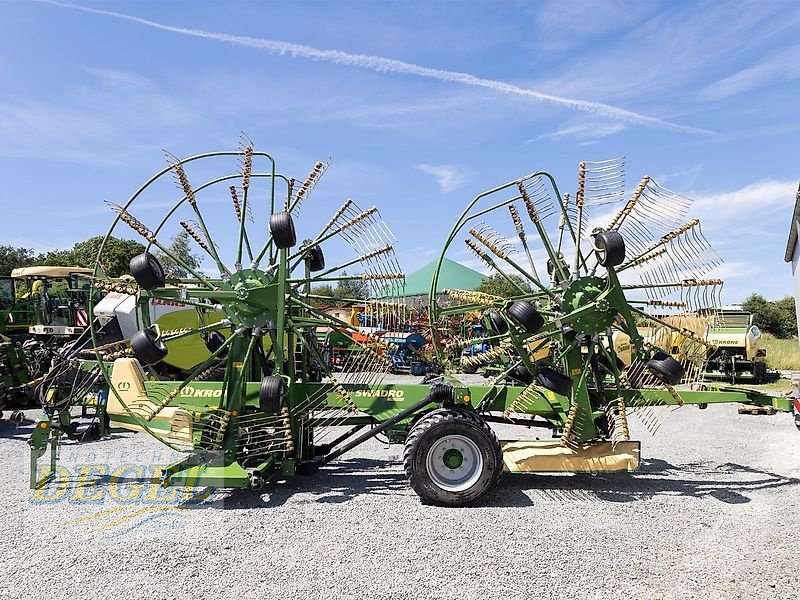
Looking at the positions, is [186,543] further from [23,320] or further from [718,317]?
[23,320]

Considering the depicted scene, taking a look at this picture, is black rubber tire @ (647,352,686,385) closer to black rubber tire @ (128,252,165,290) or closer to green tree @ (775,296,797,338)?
black rubber tire @ (128,252,165,290)

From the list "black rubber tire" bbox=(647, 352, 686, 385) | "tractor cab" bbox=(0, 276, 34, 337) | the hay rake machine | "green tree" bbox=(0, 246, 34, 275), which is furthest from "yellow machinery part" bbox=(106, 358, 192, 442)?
"green tree" bbox=(0, 246, 34, 275)

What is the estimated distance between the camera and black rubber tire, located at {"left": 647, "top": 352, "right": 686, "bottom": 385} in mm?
7164

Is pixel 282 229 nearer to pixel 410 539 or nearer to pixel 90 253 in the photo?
pixel 410 539

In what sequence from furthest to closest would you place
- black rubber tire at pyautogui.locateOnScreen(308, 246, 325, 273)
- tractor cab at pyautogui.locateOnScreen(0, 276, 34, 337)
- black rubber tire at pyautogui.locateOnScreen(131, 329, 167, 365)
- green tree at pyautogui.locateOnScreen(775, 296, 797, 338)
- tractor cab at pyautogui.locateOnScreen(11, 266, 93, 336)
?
1. green tree at pyautogui.locateOnScreen(775, 296, 797, 338)
2. tractor cab at pyautogui.locateOnScreen(0, 276, 34, 337)
3. tractor cab at pyautogui.locateOnScreen(11, 266, 93, 336)
4. black rubber tire at pyautogui.locateOnScreen(308, 246, 325, 273)
5. black rubber tire at pyautogui.locateOnScreen(131, 329, 167, 365)

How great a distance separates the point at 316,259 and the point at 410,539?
3415 mm

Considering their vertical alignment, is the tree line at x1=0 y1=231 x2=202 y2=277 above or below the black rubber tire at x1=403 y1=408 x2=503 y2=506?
above

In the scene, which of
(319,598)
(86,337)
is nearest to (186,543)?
(319,598)

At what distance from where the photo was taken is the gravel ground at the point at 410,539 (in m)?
4.62

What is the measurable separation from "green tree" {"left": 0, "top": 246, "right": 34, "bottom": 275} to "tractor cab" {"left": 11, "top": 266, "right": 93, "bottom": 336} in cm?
2750

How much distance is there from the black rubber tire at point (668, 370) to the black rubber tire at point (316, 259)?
3.80 meters

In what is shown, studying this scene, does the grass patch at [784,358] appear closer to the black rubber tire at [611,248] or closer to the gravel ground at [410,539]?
the gravel ground at [410,539]

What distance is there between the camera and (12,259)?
140ft

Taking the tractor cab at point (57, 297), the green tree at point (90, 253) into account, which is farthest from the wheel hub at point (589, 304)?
the green tree at point (90, 253)
